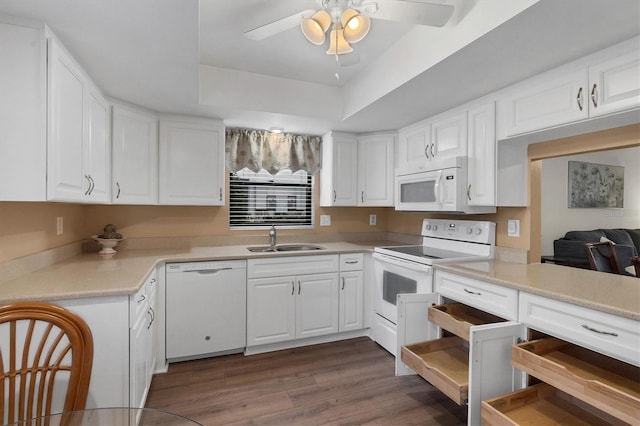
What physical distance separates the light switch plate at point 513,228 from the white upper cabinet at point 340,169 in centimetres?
144

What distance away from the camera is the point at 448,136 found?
2.53 meters

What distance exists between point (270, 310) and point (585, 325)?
210cm

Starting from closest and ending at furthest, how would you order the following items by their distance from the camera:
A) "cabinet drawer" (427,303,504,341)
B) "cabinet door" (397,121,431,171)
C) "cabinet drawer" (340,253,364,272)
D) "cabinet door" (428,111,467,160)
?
"cabinet drawer" (427,303,504,341)
"cabinet door" (428,111,467,160)
"cabinet door" (397,121,431,171)
"cabinet drawer" (340,253,364,272)

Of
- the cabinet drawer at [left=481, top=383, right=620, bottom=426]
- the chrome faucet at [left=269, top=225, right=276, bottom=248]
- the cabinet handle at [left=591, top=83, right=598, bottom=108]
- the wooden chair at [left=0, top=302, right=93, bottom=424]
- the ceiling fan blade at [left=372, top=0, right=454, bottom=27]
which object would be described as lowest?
the cabinet drawer at [left=481, top=383, right=620, bottom=426]

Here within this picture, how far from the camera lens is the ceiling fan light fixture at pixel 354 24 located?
1559 millimetres

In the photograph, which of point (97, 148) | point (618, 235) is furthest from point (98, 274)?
point (618, 235)

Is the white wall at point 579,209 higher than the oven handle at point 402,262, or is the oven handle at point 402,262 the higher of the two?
the white wall at point 579,209

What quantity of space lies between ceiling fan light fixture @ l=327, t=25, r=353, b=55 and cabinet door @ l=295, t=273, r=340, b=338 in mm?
1818

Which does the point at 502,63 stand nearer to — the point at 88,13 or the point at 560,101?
the point at 560,101

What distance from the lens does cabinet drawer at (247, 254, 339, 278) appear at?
266 centimetres

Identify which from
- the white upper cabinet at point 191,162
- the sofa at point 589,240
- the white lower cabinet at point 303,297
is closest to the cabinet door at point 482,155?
the sofa at point 589,240

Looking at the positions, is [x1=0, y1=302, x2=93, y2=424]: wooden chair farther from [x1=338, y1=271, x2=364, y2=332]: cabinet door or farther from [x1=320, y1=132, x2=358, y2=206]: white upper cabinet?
[x1=320, y1=132, x2=358, y2=206]: white upper cabinet

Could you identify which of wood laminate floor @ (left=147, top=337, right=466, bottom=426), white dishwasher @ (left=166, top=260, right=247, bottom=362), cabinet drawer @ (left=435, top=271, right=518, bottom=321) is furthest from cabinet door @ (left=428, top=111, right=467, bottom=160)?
white dishwasher @ (left=166, top=260, right=247, bottom=362)

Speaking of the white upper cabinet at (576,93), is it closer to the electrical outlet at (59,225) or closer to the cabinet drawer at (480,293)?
the cabinet drawer at (480,293)
